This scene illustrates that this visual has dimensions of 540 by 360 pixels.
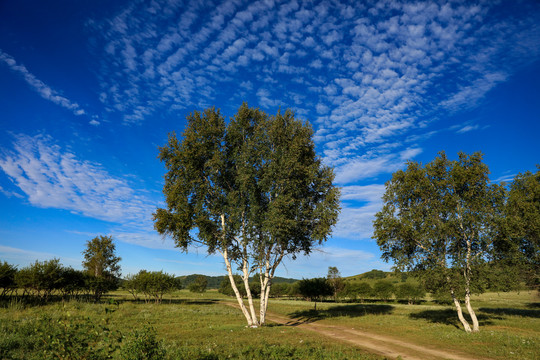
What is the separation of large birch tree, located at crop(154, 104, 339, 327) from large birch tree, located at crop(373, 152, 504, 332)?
23.6 ft

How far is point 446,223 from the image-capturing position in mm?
22750

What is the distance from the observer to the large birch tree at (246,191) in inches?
893

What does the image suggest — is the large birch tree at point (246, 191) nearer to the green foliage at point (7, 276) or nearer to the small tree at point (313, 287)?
the green foliage at point (7, 276)

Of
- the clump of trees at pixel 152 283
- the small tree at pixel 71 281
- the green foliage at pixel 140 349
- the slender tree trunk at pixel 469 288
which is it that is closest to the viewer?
the green foliage at pixel 140 349

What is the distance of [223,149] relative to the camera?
24.5m

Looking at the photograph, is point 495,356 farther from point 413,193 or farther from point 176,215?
point 176,215

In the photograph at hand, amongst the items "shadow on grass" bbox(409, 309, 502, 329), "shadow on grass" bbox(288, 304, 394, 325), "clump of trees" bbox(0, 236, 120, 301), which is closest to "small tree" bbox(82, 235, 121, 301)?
"clump of trees" bbox(0, 236, 120, 301)

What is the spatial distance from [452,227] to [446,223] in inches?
29.6

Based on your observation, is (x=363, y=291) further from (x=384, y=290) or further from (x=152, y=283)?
(x=152, y=283)

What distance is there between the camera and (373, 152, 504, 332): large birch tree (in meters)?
22.5

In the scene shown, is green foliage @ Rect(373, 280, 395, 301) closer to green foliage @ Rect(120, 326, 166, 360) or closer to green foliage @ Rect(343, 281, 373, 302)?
green foliage @ Rect(343, 281, 373, 302)

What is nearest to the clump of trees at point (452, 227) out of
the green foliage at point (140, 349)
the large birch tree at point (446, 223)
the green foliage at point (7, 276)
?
the large birch tree at point (446, 223)

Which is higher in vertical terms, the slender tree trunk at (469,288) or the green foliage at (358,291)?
the slender tree trunk at (469,288)

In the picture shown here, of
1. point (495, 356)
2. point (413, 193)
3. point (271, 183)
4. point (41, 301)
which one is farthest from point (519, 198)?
point (41, 301)
